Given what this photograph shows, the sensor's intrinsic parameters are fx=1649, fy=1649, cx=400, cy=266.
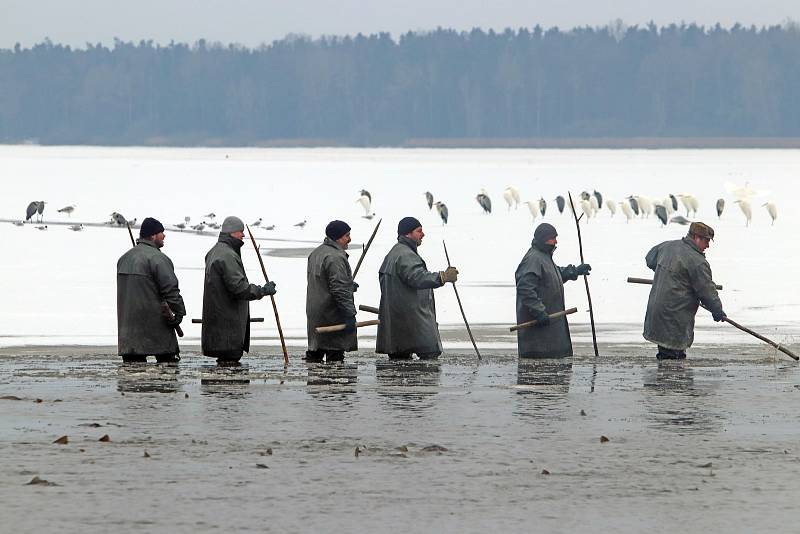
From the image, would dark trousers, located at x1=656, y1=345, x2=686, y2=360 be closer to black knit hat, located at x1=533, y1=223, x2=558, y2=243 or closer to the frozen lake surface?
black knit hat, located at x1=533, y1=223, x2=558, y2=243

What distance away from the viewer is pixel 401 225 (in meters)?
13.0

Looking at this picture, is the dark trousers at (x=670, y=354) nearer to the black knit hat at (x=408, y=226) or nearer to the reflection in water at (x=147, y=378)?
the black knit hat at (x=408, y=226)

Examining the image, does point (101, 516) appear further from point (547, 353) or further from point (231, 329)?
point (547, 353)

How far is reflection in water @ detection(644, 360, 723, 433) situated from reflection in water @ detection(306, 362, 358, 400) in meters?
2.11

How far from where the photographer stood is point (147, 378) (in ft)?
39.5

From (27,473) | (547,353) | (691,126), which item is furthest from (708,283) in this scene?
(691,126)

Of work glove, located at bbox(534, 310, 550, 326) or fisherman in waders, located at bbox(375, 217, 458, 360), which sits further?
work glove, located at bbox(534, 310, 550, 326)

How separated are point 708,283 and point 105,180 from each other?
4559 cm

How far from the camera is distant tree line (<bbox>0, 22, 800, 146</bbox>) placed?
570 feet

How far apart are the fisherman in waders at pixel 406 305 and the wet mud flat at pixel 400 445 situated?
234 millimetres

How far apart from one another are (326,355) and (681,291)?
113 inches

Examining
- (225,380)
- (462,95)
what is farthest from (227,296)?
(462,95)

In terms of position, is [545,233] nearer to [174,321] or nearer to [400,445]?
[174,321]

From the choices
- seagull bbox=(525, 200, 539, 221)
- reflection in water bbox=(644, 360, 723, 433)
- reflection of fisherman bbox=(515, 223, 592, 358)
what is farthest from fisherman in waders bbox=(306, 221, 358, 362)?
seagull bbox=(525, 200, 539, 221)
